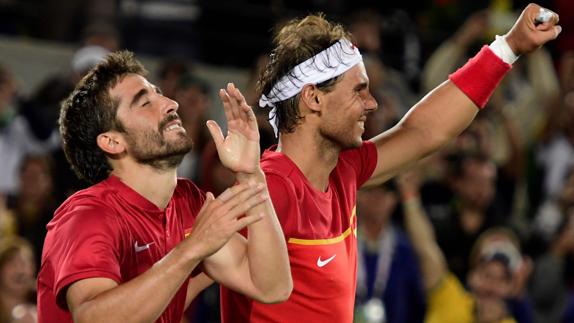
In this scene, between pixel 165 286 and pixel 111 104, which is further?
pixel 111 104

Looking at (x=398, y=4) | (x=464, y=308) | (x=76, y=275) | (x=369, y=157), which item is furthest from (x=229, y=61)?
(x=76, y=275)

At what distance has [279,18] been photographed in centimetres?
989

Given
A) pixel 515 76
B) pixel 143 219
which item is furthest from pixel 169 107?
pixel 515 76

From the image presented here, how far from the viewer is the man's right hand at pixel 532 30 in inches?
193

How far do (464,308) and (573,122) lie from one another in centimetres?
239

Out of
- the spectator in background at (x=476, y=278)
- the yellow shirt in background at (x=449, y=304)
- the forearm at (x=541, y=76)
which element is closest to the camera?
the spectator in background at (x=476, y=278)

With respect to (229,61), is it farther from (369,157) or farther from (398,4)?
(369,157)

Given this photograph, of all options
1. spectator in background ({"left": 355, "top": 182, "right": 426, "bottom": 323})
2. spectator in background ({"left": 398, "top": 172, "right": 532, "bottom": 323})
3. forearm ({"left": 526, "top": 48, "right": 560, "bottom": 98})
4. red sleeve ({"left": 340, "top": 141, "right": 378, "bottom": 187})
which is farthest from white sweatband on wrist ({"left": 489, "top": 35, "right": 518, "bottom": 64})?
forearm ({"left": 526, "top": 48, "right": 560, "bottom": 98})

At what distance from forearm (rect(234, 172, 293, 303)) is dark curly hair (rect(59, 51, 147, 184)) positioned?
25.7 inches

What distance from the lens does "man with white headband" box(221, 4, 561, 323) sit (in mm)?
4434

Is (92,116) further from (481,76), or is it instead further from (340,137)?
(481,76)

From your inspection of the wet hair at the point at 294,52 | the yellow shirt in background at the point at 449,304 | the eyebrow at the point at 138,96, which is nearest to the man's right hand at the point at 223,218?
the eyebrow at the point at 138,96

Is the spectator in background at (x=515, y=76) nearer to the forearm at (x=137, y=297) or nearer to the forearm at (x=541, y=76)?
the forearm at (x=541, y=76)

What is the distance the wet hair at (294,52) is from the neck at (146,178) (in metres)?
0.52
